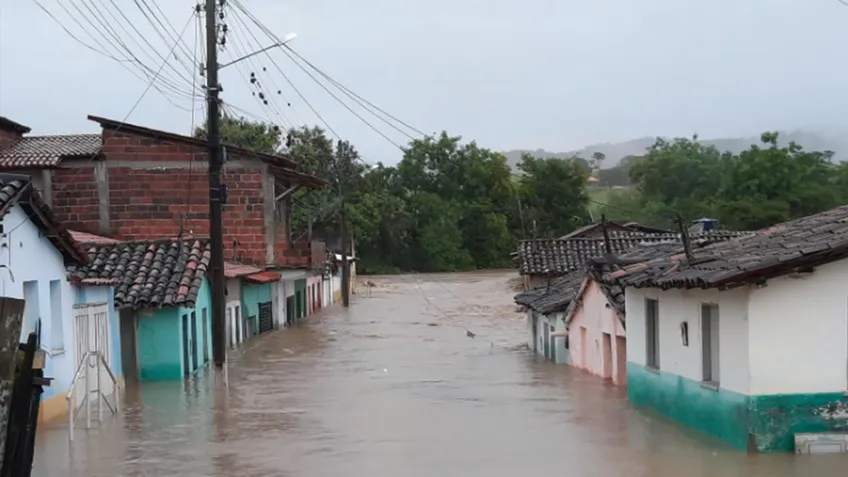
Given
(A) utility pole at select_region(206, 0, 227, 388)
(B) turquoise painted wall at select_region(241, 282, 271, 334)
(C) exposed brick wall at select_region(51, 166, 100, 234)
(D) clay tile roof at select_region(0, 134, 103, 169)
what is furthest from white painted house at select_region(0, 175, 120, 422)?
(B) turquoise painted wall at select_region(241, 282, 271, 334)

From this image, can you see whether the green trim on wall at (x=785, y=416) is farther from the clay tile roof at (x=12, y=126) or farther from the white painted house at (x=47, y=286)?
the clay tile roof at (x=12, y=126)

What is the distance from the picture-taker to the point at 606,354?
2473 centimetres

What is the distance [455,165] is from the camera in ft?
341

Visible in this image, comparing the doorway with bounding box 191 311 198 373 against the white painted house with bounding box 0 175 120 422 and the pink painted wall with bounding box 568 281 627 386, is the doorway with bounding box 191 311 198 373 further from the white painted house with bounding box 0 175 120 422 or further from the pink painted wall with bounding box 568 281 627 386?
the pink painted wall with bounding box 568 281 627 386

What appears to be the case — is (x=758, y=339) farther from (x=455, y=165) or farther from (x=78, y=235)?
(x=455, y=165)

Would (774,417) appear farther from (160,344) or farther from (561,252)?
(561,252)

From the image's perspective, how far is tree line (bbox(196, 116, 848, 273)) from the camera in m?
70.9

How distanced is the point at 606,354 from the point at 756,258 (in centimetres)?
1094

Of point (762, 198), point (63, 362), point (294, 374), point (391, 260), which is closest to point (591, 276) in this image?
point (294, 374)

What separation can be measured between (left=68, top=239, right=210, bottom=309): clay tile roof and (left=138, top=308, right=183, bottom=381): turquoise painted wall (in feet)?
1.84

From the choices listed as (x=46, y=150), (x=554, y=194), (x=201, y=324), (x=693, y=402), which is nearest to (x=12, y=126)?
(x=46, y=150)

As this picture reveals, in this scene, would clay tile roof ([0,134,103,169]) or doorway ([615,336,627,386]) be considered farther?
clay tile roof ([0,134,103,169])

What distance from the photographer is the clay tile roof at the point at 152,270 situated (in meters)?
23.3

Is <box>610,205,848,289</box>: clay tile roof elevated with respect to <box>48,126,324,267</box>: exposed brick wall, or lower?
lower
